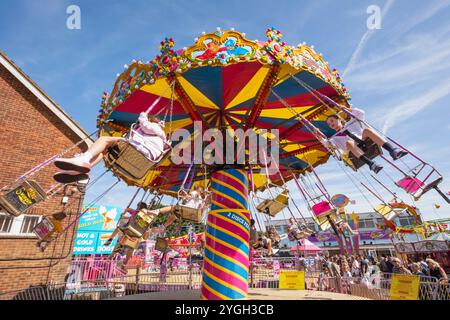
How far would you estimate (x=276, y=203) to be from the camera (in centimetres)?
595

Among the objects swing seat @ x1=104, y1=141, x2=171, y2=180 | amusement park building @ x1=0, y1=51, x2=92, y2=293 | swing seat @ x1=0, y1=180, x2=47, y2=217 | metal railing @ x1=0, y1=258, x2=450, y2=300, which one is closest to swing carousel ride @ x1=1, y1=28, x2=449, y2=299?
swing seat @ x1=104, y1=141, x2=171, y2=180

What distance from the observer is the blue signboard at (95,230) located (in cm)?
1691

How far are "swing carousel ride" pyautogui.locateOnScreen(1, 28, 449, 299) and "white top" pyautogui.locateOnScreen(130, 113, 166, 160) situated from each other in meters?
0.09

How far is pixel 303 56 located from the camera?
484 centimetres

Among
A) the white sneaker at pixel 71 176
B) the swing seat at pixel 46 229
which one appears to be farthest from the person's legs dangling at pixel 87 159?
the swing seat at pixel 46 229

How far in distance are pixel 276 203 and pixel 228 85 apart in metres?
2.77

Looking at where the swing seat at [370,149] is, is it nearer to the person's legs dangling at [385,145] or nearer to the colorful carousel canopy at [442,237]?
the person's legs dangling at [385,145]

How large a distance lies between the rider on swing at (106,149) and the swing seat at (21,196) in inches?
43.5

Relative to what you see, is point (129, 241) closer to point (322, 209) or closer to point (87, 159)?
point (87, 159)

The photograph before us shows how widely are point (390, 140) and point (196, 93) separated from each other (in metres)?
3.73

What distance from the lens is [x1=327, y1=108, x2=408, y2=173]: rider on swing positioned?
3986 mm

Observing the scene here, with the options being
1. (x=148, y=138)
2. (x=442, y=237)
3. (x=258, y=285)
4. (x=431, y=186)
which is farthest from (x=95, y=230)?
(x=442, y=237)
